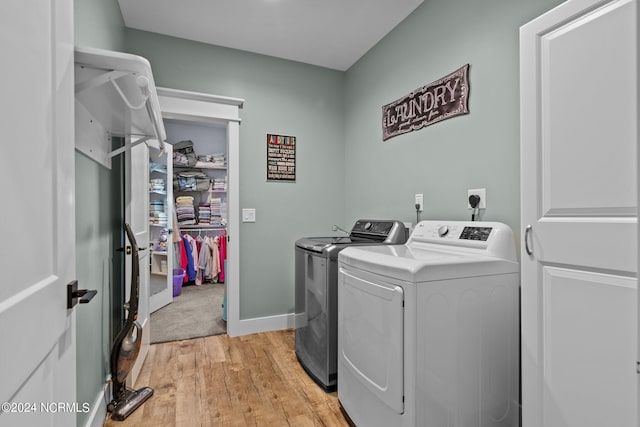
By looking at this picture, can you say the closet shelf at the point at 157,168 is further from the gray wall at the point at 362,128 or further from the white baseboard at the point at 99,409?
the white baseboard at the point at 99,409

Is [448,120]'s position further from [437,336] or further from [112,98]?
[112,98]

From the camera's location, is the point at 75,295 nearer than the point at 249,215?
Yes

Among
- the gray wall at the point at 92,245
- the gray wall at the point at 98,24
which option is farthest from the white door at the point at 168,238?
the gray wall at the point at 92,245

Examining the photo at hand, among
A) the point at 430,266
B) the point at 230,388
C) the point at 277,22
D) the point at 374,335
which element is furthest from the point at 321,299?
the point at 277,22

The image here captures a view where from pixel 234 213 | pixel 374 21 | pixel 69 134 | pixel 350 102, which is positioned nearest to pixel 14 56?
pixel 69 134

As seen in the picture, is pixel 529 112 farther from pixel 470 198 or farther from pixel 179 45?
pixel 179 45

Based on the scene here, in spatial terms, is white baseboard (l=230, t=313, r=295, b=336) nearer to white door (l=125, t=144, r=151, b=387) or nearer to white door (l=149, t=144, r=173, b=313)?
white door (l=125, t=144, r=151, b=387)

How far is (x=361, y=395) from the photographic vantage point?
5.11 ft

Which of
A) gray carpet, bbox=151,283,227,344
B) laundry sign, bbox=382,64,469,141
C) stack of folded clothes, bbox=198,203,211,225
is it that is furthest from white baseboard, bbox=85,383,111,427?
stack of folded clothes, bbox=198,203,211,225

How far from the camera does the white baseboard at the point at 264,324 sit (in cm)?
287

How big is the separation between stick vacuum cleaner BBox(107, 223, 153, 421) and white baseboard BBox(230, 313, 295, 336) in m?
1.06

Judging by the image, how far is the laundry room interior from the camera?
115cm

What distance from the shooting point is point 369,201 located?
291cm

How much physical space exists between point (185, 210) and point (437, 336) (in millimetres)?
4346
